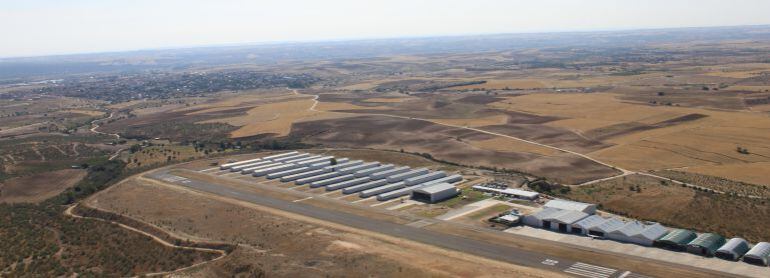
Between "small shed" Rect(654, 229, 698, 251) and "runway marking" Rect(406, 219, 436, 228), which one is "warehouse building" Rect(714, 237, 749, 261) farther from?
"runway marking" Rect(406, 219, 436, 228)

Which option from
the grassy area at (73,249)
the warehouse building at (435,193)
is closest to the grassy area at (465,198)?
the warehouse building at (435,193)

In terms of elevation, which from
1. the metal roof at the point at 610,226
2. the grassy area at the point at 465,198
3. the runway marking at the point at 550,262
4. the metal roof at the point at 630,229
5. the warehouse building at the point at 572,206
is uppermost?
the metal roof at the point at 630,229

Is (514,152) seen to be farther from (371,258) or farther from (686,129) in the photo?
(371,258)

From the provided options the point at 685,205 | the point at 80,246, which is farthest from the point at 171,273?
the point at 685,205

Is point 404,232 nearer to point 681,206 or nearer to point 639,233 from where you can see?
point 639,233

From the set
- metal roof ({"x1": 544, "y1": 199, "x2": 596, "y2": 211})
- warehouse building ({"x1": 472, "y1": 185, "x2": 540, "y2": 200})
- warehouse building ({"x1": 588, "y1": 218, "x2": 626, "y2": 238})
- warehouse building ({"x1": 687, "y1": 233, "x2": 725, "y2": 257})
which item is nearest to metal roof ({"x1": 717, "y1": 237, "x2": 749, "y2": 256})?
warehouse building ({"x1": 687, "y1": 233, "x2": 725, "y2": 257})

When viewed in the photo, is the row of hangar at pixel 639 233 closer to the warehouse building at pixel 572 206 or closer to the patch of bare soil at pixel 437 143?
the warehouse building at pixel 572 206
